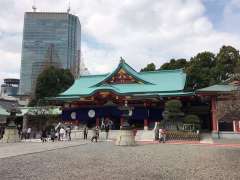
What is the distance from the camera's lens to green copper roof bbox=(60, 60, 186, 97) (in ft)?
123

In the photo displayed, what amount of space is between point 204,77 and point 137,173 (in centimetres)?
3672

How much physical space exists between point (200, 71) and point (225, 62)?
13.0 feet

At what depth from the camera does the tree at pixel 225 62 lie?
140ft

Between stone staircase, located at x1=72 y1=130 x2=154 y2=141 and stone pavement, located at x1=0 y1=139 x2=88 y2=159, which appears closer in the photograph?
stone pavement, located at x1=0 y1=139 x2=88 y2=159

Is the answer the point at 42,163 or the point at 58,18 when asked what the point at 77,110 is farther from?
the point at 58,18

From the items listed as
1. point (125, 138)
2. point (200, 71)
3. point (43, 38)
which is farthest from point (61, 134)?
point (43, 38)

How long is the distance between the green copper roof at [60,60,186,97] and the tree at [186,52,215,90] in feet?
13.3

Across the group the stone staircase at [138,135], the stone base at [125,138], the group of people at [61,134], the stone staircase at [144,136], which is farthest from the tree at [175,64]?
the stone base at [125,138]

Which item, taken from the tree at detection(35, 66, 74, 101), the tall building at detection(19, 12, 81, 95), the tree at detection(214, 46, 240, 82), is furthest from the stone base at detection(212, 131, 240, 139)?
the tall building at detection(19, 12, 81, 95)

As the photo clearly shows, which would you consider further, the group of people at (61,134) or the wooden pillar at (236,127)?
the wooden pillar at (236,127)

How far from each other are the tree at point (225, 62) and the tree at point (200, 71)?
4.07 ft

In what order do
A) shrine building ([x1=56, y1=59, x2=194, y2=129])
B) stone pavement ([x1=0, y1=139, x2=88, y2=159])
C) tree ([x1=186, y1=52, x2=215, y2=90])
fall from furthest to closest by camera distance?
tree ([x1=186, y1=52, x2=215, y2=90])
shrine building ([x1=56, y1=59, x2=194, y2=129])
stone pavement ([x1=0, y1=139, x2=88, y2=159])

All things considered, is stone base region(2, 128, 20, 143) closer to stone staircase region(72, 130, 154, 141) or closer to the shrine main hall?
stone staircase region(72, 130, 154, 141)

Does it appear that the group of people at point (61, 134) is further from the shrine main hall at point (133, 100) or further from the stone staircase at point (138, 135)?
the shrine main hall at point (133, 100)
